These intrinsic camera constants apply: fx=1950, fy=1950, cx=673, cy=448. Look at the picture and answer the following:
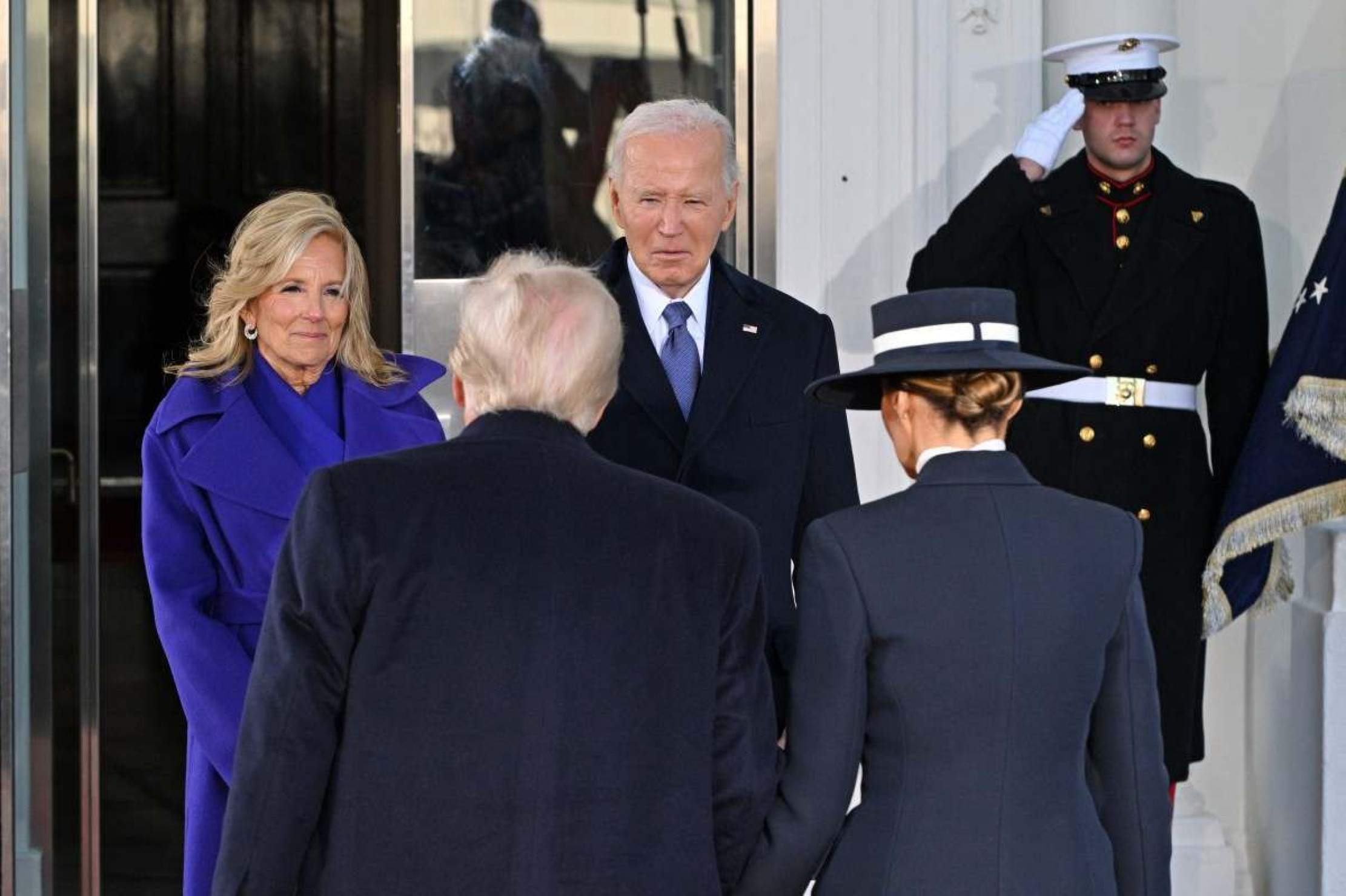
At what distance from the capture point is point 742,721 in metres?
2.38

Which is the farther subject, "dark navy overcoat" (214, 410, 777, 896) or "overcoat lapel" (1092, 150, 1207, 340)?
"overcoat lapel" (1092, 150, 1207, 340)

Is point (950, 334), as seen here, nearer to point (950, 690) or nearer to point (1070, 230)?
point (950, 690)

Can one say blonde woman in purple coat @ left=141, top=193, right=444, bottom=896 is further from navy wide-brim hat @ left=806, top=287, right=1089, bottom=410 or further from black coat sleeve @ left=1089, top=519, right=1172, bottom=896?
black coat sleeve @ left=1089, top=519, right=1172, bottom=896

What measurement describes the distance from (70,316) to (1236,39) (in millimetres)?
3021

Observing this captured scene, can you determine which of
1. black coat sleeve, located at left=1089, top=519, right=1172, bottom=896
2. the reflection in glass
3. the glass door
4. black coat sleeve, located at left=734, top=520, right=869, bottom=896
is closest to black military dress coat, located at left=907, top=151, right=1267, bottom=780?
the glass door

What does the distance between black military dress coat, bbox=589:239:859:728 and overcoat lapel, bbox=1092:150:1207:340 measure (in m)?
0.88

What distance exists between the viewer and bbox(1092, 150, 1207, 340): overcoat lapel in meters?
3.96

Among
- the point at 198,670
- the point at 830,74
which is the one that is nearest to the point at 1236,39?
the point at 830,74

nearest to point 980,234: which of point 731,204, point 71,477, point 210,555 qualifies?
point 731,204

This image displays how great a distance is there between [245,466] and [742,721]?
1.15 meters

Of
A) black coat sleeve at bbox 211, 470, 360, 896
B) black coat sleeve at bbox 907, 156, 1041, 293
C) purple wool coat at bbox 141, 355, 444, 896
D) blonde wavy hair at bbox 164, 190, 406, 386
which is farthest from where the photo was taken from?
black coat sleeve at bbox 907, 156, 1041, 293

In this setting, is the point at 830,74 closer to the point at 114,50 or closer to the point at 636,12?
the point at 636,12

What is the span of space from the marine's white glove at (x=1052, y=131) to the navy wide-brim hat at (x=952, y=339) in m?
1.41

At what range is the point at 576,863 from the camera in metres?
2.27
